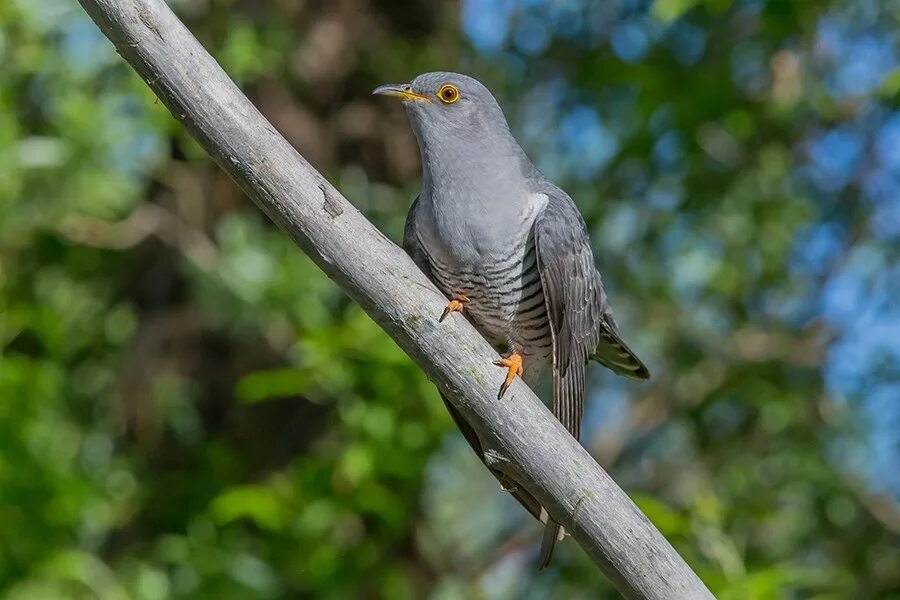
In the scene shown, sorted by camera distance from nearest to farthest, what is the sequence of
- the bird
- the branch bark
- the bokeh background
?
the branch bark, the bird, the bokeh background

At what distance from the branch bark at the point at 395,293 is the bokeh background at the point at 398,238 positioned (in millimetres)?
1986

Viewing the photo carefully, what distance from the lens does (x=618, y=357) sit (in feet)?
11.8

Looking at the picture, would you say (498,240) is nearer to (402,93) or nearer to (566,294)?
(566,294)

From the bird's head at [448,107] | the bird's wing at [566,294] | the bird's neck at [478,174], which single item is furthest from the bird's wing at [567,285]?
the bird's head at [448,107]

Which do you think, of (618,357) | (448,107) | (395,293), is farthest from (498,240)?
(395,293)

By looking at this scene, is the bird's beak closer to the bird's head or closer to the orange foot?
the bird's head

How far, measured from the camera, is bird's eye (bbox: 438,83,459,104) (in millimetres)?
3334

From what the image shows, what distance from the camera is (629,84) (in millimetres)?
5156

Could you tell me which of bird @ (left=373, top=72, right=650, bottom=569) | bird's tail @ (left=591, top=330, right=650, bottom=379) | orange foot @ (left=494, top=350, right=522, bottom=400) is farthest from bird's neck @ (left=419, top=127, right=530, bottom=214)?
orange foot @ (left=494, top=350, right=522, bottom=400)

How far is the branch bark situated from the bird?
607 millimetres

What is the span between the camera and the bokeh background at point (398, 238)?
4.53 m

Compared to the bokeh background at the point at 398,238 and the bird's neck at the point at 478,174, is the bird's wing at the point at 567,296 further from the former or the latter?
the bokeh background at the point at 398,238

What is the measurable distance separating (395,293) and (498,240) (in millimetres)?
854

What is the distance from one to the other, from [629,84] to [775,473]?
1871mm
